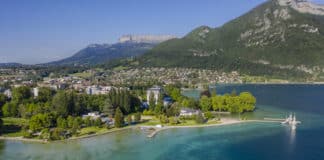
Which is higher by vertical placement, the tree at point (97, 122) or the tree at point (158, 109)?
the tree at point (158, 109)

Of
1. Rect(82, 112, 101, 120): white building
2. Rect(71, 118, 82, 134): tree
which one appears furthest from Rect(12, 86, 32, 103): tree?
Rect(71, 118, 82, 134): tree

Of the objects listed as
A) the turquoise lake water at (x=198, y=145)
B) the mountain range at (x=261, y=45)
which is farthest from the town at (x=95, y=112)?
the mountain range at (x=261, y=45)

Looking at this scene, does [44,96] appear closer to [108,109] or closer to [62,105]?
[62,105]

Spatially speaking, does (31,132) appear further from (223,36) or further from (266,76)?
(223,36)

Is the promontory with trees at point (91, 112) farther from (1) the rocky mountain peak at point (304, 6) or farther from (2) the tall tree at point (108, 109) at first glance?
(1) the rocky mountain peak at point (304, 6)

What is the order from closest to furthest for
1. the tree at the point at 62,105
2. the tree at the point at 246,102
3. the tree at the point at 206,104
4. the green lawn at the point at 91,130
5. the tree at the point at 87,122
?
the green lawn at the point at 91,130 < the tree at the point at 87,122 < the tree at the point at 62,105 < the tree at the point at 246,102 < the tree at the point at 206,104

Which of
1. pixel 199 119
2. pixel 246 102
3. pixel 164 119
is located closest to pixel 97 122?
pixel 164 119

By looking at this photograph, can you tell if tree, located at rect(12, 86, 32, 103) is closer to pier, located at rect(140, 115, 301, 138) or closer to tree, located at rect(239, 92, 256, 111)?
pier, located at rect(140, 115, 301, 138)
